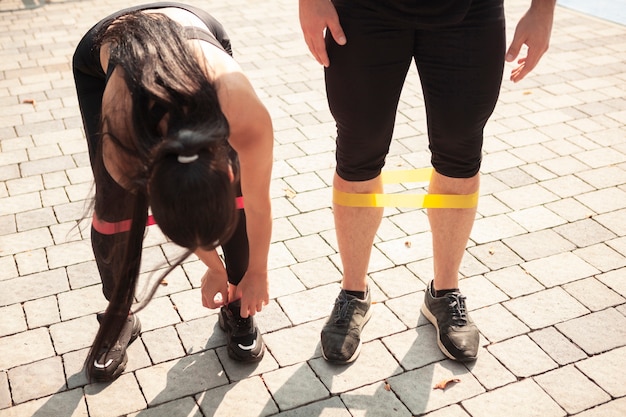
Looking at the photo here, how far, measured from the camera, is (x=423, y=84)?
2271 mm

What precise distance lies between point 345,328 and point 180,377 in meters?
0.65

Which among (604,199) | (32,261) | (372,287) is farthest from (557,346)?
(32,261)

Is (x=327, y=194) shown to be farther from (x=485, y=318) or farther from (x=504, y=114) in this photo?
(x=504, y=114)

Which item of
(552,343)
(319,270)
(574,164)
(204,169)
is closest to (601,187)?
(574,164)

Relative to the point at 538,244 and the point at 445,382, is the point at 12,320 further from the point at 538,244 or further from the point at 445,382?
the point at 538,244

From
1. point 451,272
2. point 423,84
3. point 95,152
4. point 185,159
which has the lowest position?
point 451,272

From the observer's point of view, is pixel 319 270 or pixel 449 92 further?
pixel 319 270

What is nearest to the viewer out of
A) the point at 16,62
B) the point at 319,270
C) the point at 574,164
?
the point at 319,270

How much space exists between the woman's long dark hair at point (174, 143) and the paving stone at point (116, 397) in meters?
0.73

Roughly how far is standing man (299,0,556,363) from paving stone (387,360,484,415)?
0.07m

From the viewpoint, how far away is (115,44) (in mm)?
1915

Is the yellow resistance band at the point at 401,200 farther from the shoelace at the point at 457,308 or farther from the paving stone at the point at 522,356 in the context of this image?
the paving stone at the point at 522,356

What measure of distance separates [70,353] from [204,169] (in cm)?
137

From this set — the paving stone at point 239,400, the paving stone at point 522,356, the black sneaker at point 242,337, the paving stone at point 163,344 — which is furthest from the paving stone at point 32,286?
the paving stone at point 522,356
